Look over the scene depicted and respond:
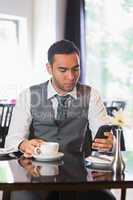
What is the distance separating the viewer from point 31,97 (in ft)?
6.46

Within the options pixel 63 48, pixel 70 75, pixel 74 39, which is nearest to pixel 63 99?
pixel 70 75

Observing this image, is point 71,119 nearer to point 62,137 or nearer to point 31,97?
point 62,137

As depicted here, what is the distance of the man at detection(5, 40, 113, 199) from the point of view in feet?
6.22

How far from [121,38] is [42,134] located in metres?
2.88

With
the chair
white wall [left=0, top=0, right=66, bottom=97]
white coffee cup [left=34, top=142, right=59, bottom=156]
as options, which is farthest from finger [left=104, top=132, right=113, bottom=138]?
white wall [left=0, top=0, right=66, bottom=97]

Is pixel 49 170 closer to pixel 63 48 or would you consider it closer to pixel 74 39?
pixel 63 48

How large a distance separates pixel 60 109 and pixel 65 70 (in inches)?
7.9

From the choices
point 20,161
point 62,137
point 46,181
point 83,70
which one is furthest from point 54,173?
point 83,70

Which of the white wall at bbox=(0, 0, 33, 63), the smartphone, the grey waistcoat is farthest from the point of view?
the white wall at bbox=(0, 0, 33, 63)

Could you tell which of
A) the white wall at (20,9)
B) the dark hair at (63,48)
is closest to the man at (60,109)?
the dark hair at (63,48)

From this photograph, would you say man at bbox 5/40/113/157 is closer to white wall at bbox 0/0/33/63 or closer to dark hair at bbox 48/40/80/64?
dark hair at bbox 48/40/80/64

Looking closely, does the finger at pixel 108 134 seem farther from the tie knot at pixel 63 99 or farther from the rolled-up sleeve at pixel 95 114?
the tie knot at pixel 63 99

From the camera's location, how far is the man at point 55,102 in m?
1.89

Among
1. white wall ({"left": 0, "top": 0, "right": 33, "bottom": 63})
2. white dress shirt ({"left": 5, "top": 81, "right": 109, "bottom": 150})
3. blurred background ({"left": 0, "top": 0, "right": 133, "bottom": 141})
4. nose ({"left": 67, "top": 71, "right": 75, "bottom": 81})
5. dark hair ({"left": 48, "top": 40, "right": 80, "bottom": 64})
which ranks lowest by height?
white dress shirt ({"left": 5, "top": 81, "right": 109, "bottom": 150})
